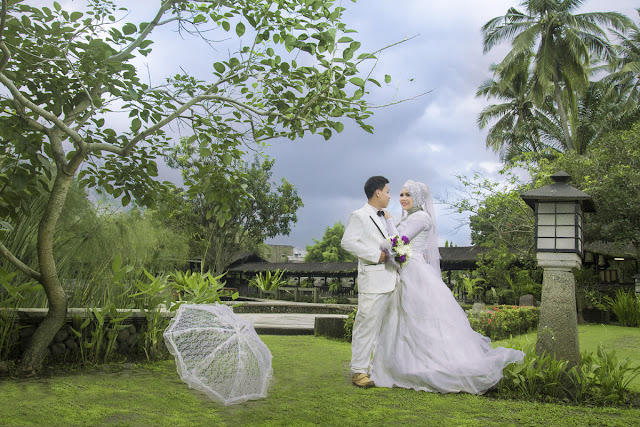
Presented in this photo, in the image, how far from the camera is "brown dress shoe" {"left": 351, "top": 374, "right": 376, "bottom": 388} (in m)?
4.56

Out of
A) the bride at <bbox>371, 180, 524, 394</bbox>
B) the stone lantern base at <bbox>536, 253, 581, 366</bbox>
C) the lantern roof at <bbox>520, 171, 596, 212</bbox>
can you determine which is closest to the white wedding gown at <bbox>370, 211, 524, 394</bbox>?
the bride at <bbox>371, 180, 524, 394</bbox>

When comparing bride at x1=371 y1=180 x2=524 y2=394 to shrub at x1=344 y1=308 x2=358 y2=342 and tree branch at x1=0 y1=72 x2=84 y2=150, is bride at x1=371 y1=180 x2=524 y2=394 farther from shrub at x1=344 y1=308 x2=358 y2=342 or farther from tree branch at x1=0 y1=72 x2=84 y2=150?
shrub at x1=344 y1=308 x2=358 y2=342

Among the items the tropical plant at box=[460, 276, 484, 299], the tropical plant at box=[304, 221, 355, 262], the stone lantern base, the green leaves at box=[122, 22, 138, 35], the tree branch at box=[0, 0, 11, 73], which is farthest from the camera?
the tropical plant at box=[304, 221, 355, 262]

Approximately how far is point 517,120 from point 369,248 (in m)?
27.2

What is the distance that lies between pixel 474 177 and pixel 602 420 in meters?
13.9

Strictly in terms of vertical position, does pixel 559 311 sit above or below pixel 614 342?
above

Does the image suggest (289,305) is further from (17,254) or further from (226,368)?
(226,368)

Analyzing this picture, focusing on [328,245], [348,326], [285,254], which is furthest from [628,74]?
[285,254]

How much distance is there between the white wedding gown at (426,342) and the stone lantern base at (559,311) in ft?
1.61

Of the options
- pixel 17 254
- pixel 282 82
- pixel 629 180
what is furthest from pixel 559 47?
pixel 17 254

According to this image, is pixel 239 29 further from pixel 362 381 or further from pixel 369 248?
pixel 362 381

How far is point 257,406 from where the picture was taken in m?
3.87

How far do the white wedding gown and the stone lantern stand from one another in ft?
1.79

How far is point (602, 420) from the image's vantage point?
12.3 ft
